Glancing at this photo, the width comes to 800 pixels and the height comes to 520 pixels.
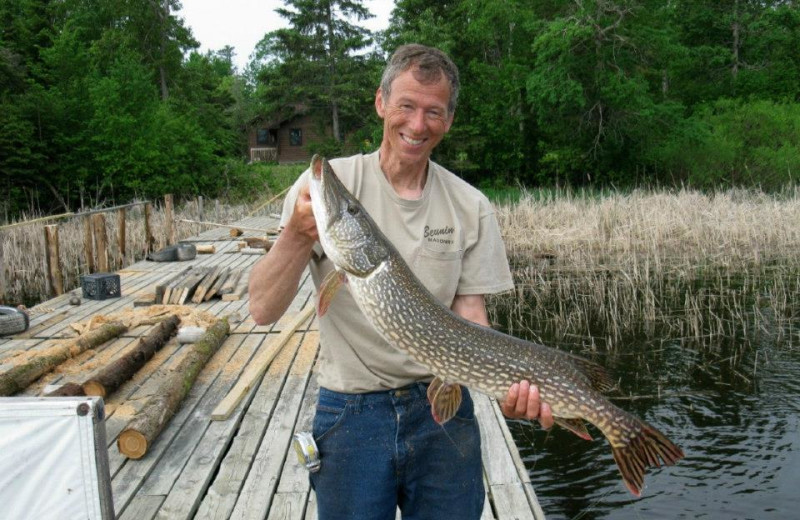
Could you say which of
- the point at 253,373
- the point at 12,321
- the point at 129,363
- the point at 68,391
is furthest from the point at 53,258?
the point at 68,391

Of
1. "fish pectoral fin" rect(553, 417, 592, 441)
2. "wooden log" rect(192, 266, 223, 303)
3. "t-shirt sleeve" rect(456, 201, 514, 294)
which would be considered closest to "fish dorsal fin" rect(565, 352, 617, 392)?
"fish pectoral fin" rect(553, 417, 592, 441)

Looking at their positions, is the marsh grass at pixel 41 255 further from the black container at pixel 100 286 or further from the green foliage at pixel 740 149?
the green foliage at pixel 740 149

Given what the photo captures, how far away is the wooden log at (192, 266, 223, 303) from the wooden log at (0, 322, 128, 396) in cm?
197

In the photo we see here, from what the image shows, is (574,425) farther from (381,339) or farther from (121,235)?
(121,235)

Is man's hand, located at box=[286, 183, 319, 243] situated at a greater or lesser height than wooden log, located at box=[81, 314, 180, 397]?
greater

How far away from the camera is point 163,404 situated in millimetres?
4895

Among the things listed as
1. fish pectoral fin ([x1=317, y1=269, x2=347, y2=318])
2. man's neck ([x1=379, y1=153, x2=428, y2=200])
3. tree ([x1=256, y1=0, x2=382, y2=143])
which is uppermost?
tree ([x1=256, y1=0, x2=382, y2=143])

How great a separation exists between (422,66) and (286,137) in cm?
5057

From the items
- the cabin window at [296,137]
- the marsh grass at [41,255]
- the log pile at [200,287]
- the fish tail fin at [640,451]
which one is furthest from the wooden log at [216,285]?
the cabin window at [296,137]

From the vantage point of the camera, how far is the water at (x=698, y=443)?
235 inches

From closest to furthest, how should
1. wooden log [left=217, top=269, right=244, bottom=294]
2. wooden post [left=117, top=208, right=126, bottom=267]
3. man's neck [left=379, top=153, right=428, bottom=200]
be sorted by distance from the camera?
man's neck [left=379, top=153, right=428, bottom=200]
wooden log [left=217, top=269, right=244, bottom=294]
wooden post [left=117, top=208, right=126, bottom=267]

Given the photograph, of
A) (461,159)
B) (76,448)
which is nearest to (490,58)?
(461,159)

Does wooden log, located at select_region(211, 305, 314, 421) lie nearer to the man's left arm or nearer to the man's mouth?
the man's left arm

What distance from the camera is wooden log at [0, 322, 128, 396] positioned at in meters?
5.50
